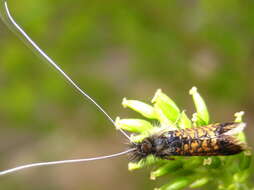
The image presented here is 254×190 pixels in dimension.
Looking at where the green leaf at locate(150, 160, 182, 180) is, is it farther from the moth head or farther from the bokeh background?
the bokeh background

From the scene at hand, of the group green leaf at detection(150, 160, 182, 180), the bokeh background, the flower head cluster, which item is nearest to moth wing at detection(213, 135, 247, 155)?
the flower head cluster

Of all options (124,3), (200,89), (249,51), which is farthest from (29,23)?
(249,51)

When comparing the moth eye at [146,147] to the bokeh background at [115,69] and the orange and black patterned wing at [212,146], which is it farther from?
the bokeh background at [115,69]

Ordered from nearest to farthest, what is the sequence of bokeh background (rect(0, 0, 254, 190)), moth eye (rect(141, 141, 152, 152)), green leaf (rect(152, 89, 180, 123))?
Answer: moth eye (rect(141, 141, 152, 152)) < green leaf (rect(152, 89, 180, 123)) < bokeh background (rect(0, 0, 254, 190))

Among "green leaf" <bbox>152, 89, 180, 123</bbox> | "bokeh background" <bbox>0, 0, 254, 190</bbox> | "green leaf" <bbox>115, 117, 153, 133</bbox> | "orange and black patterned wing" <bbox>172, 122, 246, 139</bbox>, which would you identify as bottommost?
"orange and black patterned wing" <bbox>172, 122, 246, 139</bbox>


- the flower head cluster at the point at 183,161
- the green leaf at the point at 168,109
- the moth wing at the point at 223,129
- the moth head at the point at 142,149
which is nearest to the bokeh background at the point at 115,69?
the flower head cluster at the point at 183,161

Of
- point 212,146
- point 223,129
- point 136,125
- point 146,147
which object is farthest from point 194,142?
point 136,125

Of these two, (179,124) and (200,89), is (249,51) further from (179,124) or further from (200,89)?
(179,124)
